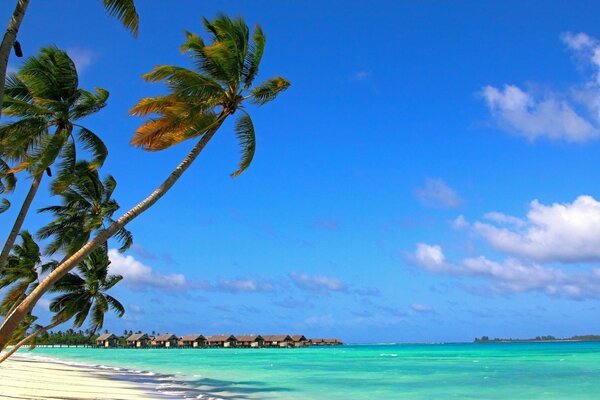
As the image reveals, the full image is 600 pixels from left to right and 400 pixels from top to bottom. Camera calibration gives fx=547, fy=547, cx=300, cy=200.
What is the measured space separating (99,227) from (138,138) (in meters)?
5.47

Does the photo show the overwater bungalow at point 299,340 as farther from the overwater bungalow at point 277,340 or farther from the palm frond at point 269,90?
the palm frond at point 269,90

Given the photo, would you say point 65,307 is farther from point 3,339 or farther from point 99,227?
point 3,339

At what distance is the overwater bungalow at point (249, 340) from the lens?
10944 centimetres

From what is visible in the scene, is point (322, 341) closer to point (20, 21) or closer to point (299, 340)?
point (299, 340)

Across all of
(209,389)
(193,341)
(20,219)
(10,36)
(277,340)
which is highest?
(10,36)

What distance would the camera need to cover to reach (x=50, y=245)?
17.5 meters

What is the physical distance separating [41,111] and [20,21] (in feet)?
11.9

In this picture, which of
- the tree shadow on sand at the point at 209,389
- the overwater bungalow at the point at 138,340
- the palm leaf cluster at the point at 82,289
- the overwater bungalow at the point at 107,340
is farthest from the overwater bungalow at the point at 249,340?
the palm leaf cluster at the point at 82,289

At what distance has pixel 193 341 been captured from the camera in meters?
110

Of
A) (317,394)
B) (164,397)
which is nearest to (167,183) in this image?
(164,397)

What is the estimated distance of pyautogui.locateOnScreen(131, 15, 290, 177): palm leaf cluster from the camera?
369 inches

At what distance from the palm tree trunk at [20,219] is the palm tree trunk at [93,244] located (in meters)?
1.20

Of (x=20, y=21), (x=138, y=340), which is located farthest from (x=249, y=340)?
(x=20, y=21)

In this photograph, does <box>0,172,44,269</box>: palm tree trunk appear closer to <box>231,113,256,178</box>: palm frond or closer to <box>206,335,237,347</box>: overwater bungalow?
<box>231,113,256,178</box>: palm frond
